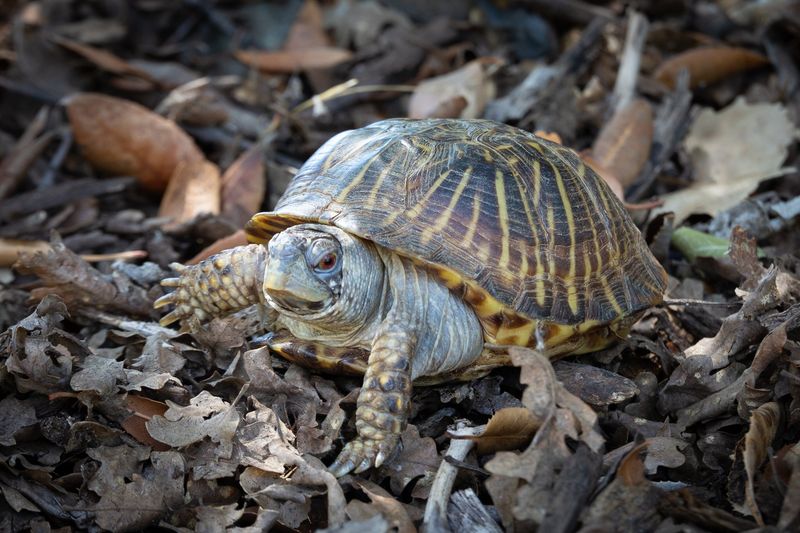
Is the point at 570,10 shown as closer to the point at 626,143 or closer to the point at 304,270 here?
the point at 626,143

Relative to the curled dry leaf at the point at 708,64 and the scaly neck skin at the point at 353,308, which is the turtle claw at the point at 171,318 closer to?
the scaly neck skin at the point at 353,308

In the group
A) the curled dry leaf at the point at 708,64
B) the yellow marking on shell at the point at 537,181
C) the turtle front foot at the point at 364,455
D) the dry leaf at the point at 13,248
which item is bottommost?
the dry leaf at the point at 13,248

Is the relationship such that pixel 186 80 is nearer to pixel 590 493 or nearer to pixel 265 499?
Result: pixel 265 499

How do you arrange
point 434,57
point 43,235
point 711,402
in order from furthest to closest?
point 434,57 → point 43,235 → point 711,402

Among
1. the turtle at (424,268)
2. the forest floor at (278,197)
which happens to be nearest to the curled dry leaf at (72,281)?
the forest floor at (278,197)

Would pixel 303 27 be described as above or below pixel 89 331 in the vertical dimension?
above

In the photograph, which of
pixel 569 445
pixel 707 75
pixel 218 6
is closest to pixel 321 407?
pixel 569 445
